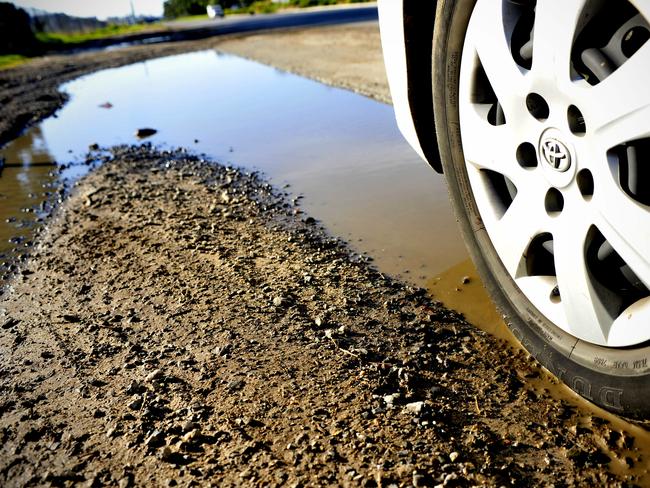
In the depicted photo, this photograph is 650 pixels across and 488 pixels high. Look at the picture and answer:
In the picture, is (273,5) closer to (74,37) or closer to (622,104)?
(74,37)

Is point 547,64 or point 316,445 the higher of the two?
point 547,64

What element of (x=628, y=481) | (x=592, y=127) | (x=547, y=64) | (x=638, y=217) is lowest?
(x=628, y=481)

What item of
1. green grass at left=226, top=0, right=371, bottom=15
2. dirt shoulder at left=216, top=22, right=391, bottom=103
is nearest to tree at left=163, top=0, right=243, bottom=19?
green grass at left=226, top=0, right=371, bottom=15

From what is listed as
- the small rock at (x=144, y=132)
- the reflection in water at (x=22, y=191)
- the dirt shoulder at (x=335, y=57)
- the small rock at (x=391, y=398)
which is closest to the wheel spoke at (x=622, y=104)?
the small rock at (x=391, y=398)

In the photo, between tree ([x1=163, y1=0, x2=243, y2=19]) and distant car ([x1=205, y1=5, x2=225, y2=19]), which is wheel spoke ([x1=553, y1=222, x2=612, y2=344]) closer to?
distant car ([x1=205, y1=5, x2=225, y2=19])

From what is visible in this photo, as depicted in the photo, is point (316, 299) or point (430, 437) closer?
point (430, 437)

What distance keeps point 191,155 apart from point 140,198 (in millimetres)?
1334

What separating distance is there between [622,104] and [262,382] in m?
1.46

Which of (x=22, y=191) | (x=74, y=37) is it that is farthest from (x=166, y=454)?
(x=74, y=37)

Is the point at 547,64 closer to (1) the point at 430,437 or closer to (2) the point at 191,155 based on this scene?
(1) the point at 430,437

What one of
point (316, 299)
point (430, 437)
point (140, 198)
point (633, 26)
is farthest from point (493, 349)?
point (140, 198)

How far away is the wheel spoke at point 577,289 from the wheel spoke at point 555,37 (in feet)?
1.47

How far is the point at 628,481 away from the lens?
152 centimetres

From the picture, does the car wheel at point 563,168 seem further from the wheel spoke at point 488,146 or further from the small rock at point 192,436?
the small rock at point 192,436
